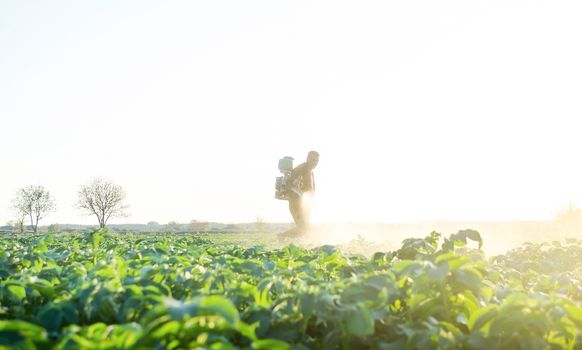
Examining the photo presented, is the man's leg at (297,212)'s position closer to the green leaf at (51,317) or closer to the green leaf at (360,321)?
the green leaf at (51,317)

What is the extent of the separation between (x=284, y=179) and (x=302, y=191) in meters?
0.82

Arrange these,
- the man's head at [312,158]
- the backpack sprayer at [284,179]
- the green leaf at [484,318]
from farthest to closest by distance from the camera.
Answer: the backpack sprayer at [284,179], the man's head at [312,158], the green leaf at [484,318]

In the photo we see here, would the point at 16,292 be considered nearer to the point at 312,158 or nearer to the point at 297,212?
the point at 312,158

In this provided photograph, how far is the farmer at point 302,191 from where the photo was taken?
18016mm

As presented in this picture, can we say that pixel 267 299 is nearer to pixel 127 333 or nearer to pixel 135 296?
pixel 135 296

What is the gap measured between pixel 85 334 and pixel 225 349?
0.54 metres

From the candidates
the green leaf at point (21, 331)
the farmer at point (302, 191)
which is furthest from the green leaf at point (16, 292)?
the farmer at point (302, 191)

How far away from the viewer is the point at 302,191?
1830cm

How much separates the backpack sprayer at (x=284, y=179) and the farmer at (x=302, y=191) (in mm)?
153

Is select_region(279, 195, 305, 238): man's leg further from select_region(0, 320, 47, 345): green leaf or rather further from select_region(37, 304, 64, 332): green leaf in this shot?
select_region(0, 320, 47, 345): green leaf

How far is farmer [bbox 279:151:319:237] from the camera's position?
709 inches

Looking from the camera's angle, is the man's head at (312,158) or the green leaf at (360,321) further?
the man's head at (312,158)

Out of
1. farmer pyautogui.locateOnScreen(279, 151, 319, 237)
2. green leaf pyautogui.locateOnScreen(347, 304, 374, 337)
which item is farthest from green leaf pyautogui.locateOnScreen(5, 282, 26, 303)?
farmer pyautogui.locateOnScreen(279, 151, 319, 237)

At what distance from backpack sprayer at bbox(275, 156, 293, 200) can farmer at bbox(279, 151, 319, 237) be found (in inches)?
6.0
